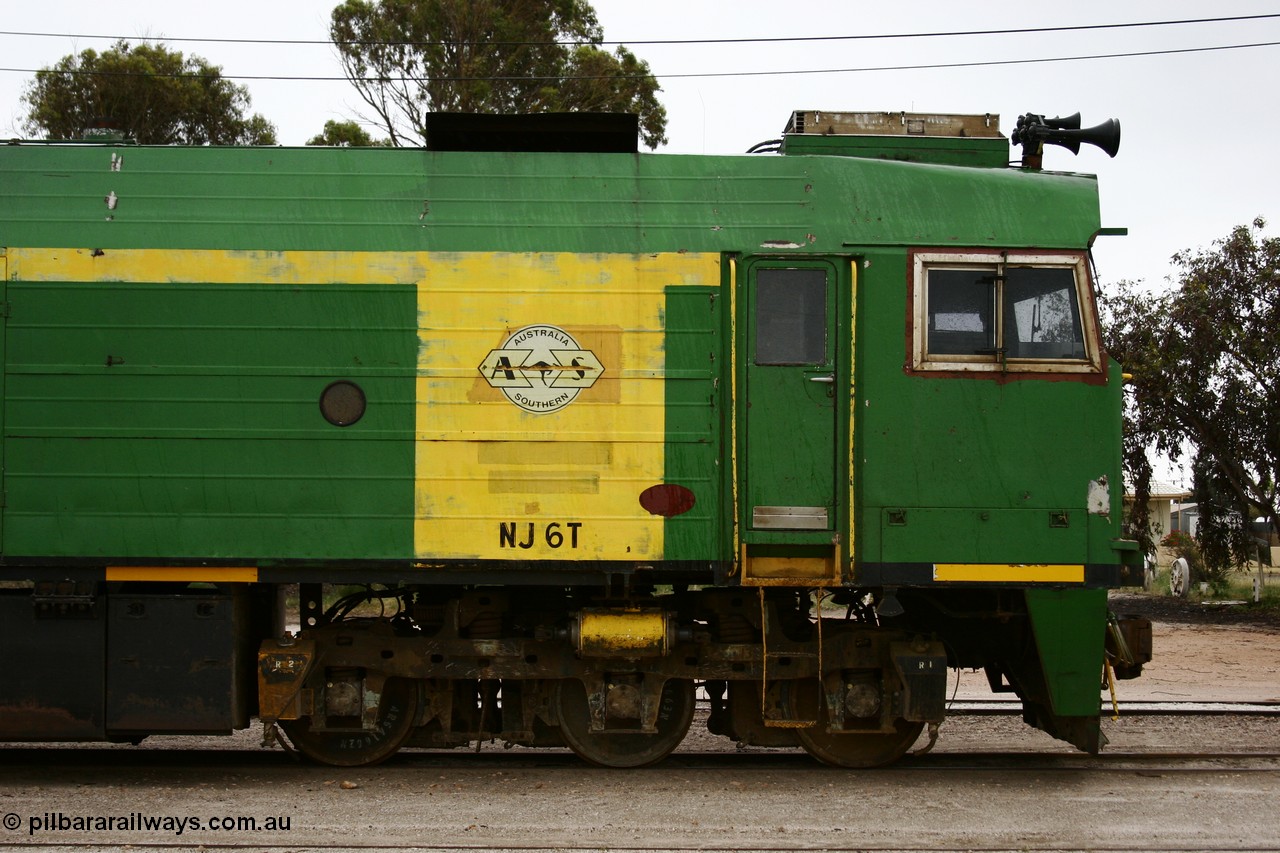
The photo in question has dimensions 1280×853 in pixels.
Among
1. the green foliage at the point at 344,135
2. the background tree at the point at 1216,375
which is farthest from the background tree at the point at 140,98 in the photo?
the background tree at the point at 1216,375

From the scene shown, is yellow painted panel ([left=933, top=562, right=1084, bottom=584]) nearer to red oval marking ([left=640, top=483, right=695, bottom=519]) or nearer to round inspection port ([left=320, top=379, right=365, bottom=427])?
red oval marking ([left=640, top=483, right=695, bottom=519])

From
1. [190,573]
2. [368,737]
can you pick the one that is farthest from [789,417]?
[190,573]

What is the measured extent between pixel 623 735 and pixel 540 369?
95.1 inches

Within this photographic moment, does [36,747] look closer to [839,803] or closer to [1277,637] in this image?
[839,803]

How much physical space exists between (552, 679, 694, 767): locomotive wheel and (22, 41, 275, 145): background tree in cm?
2137

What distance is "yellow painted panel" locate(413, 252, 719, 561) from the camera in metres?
7.14

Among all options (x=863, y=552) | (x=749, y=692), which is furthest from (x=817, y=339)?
(x=749, y=692)

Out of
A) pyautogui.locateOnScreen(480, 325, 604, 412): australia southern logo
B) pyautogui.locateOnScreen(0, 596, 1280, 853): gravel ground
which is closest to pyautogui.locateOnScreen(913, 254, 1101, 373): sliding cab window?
pyautogui.locateOnScreen(480, 325, 604, 412): australia southern logo

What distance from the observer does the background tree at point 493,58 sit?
2505 cm

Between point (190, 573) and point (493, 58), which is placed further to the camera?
point (493, 58)

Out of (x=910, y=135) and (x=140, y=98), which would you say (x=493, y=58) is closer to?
(x=140, y=98)

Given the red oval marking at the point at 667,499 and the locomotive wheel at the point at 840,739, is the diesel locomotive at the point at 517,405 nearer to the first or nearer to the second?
the red oval marking at the point at 667,499

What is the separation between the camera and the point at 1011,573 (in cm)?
723

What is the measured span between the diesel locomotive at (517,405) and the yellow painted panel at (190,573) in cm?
2
